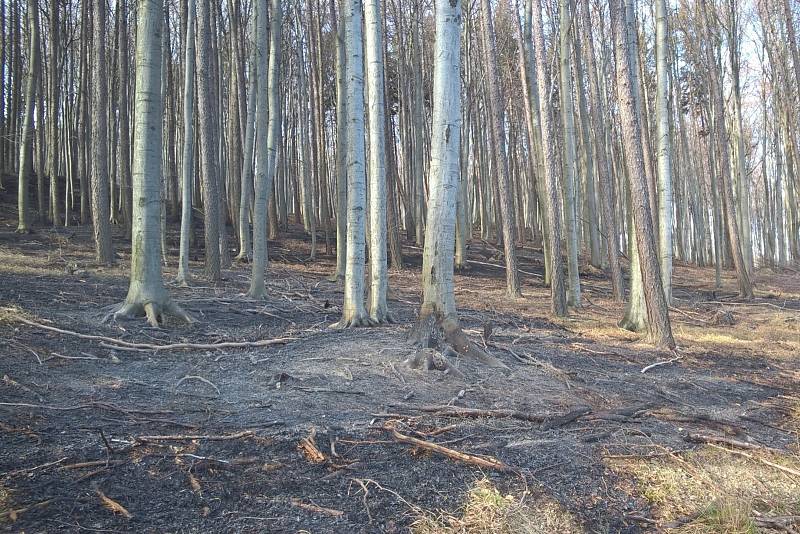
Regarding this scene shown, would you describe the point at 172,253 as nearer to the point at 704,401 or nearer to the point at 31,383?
the point at 31,383

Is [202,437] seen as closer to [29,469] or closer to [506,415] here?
[29,469]

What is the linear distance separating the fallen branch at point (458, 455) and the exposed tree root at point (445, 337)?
256 centimetres

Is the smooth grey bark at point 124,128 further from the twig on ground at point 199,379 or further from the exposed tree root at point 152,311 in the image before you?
the twig on ground at point 199,379

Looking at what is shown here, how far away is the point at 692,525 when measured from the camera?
321cm

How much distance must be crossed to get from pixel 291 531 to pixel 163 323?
5.62 meters

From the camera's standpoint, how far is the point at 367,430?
4332 millimetres

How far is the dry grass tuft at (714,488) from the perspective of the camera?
3229mm

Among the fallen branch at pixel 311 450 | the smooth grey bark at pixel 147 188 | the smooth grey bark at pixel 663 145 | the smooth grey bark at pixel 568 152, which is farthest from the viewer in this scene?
the smooth grey bark at pixel 568 152

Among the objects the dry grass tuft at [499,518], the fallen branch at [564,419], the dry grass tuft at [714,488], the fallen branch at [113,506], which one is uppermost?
the fallen branch at [113,506]

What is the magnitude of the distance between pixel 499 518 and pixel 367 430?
143cm

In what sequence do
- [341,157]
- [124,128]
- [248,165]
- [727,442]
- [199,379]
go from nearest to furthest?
[727,442] < [199,379] < [341,157] < [248,165] < [124,128]

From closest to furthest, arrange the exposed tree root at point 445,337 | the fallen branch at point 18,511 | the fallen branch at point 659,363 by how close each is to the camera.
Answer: the fallen branch at point 18,511
the exposed tree root at point 445,337
the fallen branch at point 659,363

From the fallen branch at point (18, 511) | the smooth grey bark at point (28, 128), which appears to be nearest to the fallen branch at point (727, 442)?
the fallen branch at point (18, 511)

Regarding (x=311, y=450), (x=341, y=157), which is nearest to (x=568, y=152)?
(x=341, y=157)
